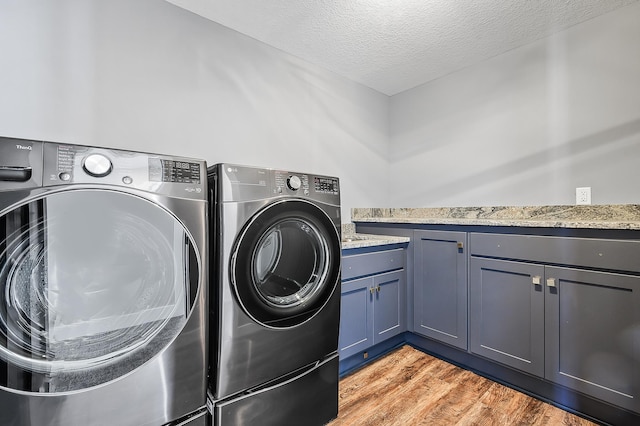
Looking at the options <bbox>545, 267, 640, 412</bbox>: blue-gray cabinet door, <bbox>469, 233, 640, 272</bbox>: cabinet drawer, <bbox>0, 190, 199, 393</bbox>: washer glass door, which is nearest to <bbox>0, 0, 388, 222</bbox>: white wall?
<bbox>0, 190, 199, 393</bbox>: washer glass door

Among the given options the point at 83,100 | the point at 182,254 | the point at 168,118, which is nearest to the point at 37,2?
the point at 83,100

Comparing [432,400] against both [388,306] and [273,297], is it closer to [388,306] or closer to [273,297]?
[388,306]

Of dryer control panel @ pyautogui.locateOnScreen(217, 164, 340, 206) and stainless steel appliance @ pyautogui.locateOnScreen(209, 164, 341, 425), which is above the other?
dryer control panel @ pyautogui.locateOnScreen(217, 164, 340, 206)

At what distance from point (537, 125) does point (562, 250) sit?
1.03 metres

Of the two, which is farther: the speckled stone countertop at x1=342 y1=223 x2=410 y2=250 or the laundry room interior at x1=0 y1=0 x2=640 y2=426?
the speckled stone countertop at x1=342 y1=223 x2=410 y2=250

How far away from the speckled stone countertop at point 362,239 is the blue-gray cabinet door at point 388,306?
25cm

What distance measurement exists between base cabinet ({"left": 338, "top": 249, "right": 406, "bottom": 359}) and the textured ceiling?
1550 millimetres

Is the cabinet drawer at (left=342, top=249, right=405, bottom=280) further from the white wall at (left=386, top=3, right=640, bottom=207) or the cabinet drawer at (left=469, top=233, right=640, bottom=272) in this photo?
the white wall at (left=386, top=3, right=640, bottom=207)

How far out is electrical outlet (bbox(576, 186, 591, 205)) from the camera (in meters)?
1.93

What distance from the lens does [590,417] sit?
153 centimetres

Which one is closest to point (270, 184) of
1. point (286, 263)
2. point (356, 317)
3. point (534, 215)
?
point (286, 263)

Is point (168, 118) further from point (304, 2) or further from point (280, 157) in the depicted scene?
point (304, 2)

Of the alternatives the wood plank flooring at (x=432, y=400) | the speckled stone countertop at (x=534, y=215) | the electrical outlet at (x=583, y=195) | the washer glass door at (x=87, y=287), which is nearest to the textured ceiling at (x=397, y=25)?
the electrical outlet at (x=583, y=195)

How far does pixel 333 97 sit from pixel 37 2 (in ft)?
6.25
